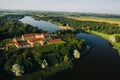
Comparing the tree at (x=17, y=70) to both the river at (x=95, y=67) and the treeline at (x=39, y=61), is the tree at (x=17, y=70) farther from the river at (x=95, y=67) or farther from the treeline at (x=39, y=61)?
the river at (x=95, y=67)

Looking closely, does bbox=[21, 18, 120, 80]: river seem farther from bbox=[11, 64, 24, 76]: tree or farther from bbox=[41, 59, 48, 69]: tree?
bbox=[11, 64, 24, 76]: tree

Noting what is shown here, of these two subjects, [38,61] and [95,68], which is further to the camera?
[95,68]

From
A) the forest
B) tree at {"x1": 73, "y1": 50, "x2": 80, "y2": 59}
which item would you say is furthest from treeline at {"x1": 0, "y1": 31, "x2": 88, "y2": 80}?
tree at {"x1": 73, "y1": 50, "x2": 80, "y2": 59}

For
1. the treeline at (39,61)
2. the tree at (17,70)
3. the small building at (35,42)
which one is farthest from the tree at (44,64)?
the small building at (35,42)

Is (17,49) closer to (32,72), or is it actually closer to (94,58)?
(32,72)

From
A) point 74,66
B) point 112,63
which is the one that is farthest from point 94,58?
point 74,66

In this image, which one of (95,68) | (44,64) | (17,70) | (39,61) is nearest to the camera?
(17,70)

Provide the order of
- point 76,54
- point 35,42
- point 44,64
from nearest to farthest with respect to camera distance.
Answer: point 44,64 → point 76,54 → point 35,42

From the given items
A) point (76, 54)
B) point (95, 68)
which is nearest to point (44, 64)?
point (76, 54)

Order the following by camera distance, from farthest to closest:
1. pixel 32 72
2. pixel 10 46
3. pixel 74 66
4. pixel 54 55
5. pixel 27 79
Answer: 1. pixel 10 46
2. pixel 54 55
3. pixel 74 66
4. pixel 32 72
5. pixel 27 79

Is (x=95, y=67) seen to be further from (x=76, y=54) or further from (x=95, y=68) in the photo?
(x=76, y=54)

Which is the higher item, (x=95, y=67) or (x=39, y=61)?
(x=39, y=61)
